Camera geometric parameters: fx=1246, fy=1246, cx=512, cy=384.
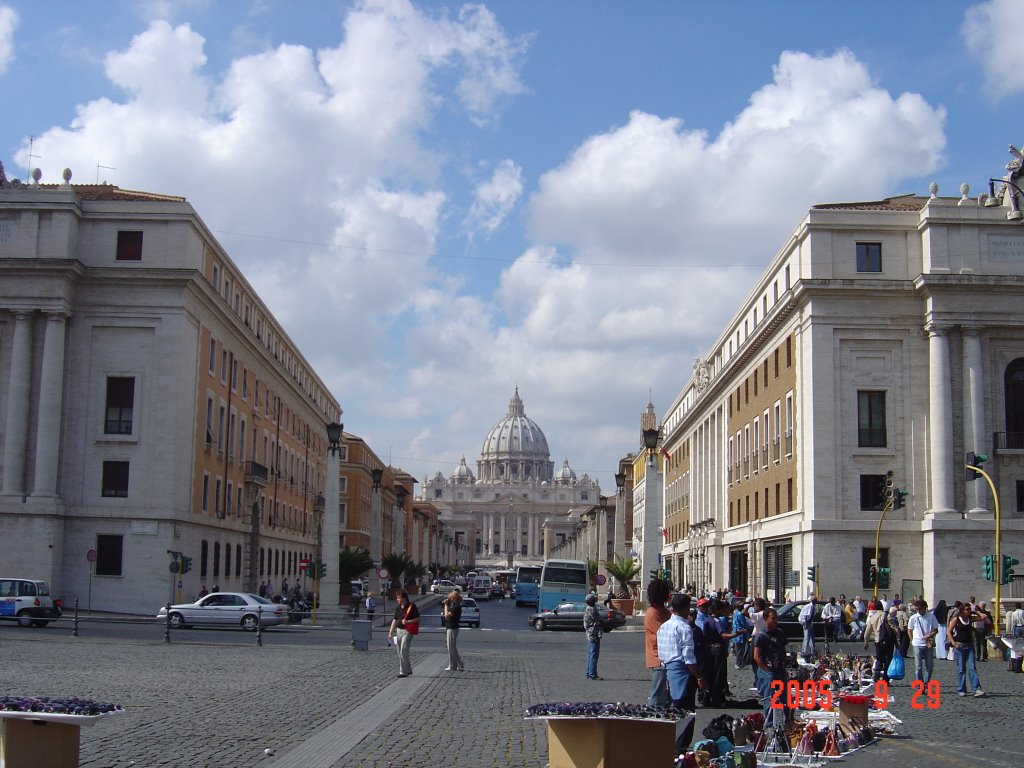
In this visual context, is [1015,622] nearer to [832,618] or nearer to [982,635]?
[982,635]

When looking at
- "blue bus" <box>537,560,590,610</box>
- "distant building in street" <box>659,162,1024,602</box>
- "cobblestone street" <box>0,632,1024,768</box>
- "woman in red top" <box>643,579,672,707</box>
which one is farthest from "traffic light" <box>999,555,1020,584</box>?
"blue bus" <box>537,560,590,610</box>

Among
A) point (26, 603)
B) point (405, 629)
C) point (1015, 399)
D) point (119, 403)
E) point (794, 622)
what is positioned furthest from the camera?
point (119, 403)

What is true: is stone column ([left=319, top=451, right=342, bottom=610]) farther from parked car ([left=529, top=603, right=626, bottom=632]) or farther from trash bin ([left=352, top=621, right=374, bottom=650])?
trash bin ([left=352, top=621, right=374, bottom=650])

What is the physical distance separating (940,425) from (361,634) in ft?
80.4

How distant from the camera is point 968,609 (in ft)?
71.8

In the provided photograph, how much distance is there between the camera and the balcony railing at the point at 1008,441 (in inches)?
1800

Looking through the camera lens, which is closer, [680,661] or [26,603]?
[680,661]

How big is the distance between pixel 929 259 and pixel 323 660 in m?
29.3

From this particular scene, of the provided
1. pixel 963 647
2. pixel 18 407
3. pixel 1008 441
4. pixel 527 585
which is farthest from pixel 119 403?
pixel 527 585

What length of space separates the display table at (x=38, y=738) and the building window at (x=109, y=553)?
A: 39.3m

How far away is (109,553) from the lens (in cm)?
4806

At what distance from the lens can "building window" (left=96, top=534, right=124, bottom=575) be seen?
47781 millimetres

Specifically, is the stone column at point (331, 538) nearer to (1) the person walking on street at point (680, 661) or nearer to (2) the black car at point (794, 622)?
(2) the black car at point (794, 622)

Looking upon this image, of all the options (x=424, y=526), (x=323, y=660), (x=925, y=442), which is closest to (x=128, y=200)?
(x=323, y=660)
